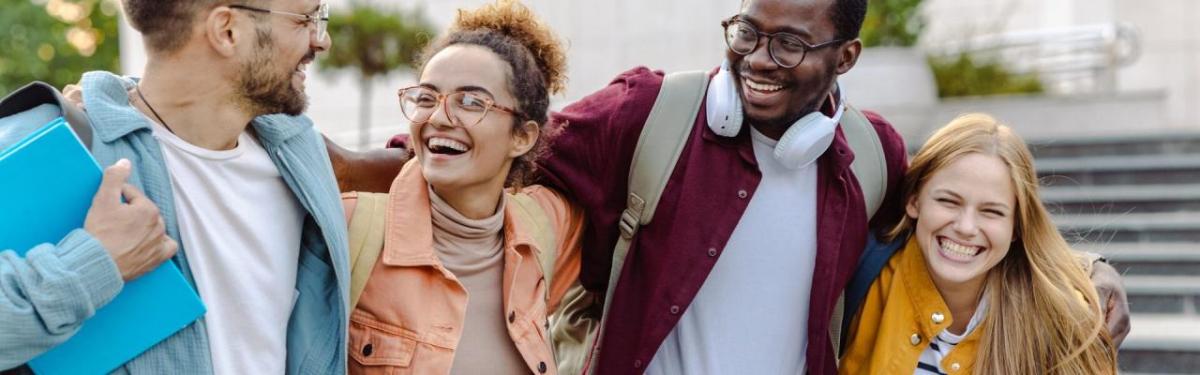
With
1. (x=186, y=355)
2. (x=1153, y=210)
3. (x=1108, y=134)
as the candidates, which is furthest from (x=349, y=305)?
(x=1108, y=134)

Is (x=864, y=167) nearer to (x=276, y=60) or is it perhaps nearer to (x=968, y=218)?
(x=968, y=218)

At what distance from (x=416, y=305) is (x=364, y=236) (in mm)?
197

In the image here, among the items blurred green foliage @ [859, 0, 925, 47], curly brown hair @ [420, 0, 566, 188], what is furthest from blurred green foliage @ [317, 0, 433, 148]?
curly brown hair @ [420, 0, 566, 188]

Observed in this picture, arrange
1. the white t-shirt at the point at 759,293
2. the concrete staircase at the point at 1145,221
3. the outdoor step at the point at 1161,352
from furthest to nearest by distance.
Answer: the concrete staircase at the point at 1145,221 → the outdoor step at the point at 1161,352 → the white t-shirt at the point at 759,293

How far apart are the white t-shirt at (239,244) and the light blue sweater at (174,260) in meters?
0.04

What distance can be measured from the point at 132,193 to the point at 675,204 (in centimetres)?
145

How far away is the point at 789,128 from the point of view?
309cm

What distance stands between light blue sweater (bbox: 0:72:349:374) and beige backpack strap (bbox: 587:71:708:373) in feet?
2.69

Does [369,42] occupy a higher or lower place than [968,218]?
lower

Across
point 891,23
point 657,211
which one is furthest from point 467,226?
point 891,23

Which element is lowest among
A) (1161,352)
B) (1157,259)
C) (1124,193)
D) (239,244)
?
(1161,352)

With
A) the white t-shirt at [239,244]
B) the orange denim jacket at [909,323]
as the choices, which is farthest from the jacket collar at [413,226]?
the orange denim jacket at [909,323]

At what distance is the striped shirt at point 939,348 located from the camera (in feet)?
10.8

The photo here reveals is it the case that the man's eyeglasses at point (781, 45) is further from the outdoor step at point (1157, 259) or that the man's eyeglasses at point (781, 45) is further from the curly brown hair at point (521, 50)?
the outdoor step at point (1157, 259)
